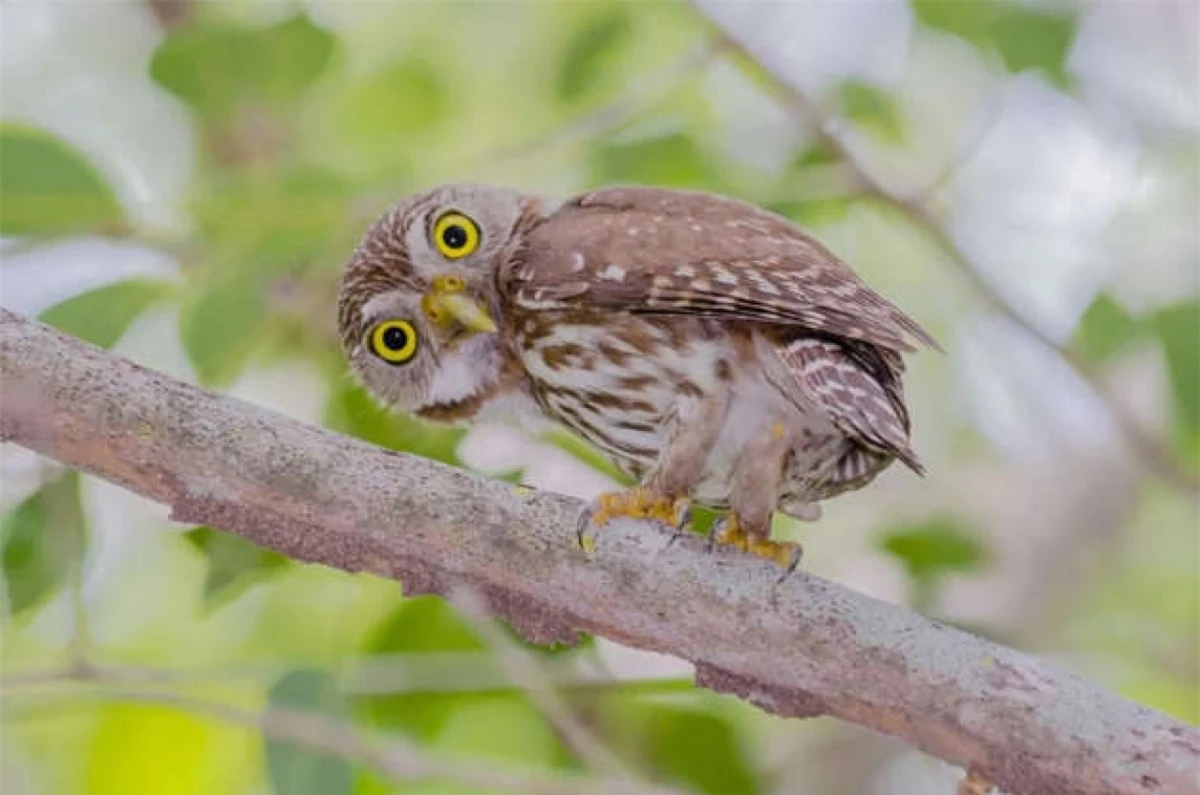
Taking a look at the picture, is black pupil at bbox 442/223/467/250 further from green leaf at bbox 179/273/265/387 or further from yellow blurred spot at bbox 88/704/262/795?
yellow blurred spot at bbox 88/704/262/795

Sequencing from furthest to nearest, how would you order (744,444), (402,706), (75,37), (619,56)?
(75,37)
(619,56)
(402,706)
(744,444)

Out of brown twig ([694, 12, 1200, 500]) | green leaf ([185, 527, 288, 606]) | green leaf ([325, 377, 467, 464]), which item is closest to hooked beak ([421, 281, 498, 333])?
green leaf ([325, 377, 467, 464])

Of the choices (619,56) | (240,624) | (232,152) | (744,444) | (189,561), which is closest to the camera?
(744,444)

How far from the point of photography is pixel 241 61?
11.9ft

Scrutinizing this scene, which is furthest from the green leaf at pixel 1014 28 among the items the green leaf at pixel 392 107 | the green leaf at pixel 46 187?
the green leaf at pixel 46 187

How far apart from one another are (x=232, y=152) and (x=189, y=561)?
159 centimetres

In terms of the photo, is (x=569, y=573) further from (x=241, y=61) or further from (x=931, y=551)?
(x=241, y=61)

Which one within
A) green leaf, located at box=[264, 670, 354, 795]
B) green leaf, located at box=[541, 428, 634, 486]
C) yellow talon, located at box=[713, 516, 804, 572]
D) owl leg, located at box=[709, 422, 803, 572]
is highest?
green leaf, located at box=[541, 428, 634, 486]

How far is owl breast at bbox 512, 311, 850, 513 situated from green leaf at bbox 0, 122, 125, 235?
815 millimetres

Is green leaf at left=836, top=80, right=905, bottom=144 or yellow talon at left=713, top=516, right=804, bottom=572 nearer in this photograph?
yellow talon at left=713, top=516, right=804, bottom=572

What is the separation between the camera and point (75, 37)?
6586 mm

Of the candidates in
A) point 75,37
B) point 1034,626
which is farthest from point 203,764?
point 75,37

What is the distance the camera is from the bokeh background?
332 centimetres

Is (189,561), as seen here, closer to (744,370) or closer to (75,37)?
(75,37)
